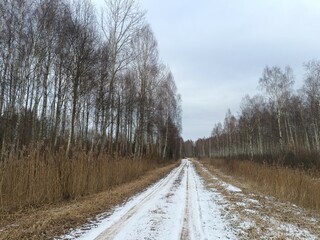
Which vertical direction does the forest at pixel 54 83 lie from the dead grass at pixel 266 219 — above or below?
above

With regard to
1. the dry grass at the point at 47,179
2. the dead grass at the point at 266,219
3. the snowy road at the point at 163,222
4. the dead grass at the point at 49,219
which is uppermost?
the dry grass at the point at 47,179

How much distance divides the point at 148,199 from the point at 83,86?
35.4ft

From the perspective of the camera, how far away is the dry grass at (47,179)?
7.48 m

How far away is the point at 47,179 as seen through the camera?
8.75 metres

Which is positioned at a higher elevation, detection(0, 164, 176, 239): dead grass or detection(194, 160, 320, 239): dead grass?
detection(0, 164, 176, 239): dead grass

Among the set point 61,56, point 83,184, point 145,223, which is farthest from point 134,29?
point 145,223

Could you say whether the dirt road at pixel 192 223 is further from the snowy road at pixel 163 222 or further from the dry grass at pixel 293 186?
the dry grass at pixel 293 186

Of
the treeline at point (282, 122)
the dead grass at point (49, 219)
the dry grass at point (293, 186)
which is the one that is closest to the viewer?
the dead grass at point (49, 219)

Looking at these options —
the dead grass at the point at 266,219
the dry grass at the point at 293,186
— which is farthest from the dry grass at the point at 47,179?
the dry grass at the point at 293,186

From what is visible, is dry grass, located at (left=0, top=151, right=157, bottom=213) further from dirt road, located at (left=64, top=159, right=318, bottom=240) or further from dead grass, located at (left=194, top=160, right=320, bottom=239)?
dead grass, located at (left=194, top=160, right=320, bottom=239)

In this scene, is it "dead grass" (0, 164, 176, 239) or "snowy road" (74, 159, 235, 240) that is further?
"snowy road" (74, 159, 235, 240)

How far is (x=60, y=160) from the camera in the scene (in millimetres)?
9805

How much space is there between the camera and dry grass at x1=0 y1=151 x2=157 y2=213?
7.48 m

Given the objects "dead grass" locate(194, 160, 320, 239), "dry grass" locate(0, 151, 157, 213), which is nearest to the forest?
"dry grass" locate(0, 151, 157, 213)
